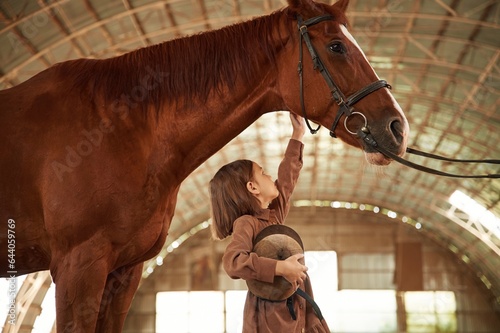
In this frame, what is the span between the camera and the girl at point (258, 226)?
3.79 m

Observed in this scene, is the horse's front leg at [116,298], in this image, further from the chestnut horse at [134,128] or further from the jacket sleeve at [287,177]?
the jacket sleeve at [287,177]

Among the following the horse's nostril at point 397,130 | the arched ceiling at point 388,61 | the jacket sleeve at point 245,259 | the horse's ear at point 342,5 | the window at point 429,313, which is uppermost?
the arched ceiling at point 388,61

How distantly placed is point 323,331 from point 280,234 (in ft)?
2.23

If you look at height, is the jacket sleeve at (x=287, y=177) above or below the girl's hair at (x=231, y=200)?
above

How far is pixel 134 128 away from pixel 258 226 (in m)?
1.03

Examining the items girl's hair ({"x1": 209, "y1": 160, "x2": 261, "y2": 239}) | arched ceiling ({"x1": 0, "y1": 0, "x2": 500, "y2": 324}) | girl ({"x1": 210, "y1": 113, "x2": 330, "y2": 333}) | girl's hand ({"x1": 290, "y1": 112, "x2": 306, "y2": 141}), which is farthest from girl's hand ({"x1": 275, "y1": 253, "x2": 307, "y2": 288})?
arched ceiling ({"x1": 0, "y1": 0, "x2": 500, "y2": 324})

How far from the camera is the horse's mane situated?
3982 mm

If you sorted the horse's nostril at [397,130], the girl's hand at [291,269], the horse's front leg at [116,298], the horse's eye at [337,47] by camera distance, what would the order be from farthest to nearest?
the horse's eye at [337,47] < the horse's front leg at [116,298] < the horse's nostril at [397,130] < the girl's hand at [291,269]

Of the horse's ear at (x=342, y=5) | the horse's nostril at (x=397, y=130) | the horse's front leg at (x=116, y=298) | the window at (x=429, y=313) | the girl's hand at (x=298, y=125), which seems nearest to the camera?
the horse's nostril at (x=397, y=130)

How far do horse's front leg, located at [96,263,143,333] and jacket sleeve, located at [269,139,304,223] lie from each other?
1.20 meters

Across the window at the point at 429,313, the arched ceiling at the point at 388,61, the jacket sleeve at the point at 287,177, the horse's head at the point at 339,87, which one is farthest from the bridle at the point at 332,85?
the window at the point at 429,313

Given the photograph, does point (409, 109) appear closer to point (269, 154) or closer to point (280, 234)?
point (269, 154)

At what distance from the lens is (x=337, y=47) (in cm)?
404

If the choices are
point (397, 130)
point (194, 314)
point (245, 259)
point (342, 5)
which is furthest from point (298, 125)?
point (194, 314)
